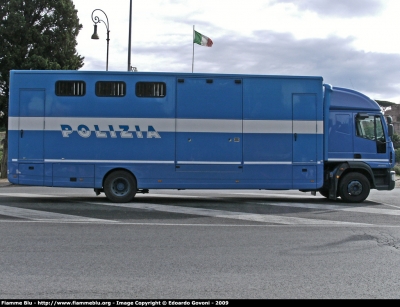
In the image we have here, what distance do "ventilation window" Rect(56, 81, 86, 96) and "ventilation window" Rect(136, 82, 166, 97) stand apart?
1.41 metres

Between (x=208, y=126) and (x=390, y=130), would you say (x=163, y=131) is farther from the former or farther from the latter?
(x=390, y=130)

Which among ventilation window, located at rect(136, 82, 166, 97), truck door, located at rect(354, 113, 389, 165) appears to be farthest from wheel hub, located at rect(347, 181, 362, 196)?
ventilation window, located at rect(136, 82, 166, 97)

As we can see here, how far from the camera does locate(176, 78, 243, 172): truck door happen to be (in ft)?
41.0

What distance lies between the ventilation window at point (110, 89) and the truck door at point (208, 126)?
1.44m

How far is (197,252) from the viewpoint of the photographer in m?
6.99

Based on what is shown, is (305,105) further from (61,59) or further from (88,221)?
(61,59)

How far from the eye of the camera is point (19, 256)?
259 inches

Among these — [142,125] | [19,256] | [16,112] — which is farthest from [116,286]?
[16,112]

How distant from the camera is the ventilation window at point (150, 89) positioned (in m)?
12.4

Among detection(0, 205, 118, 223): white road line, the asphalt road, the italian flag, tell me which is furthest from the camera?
the italian flag

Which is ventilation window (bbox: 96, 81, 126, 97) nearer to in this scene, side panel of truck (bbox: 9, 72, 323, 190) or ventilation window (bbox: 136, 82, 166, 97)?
side panel of truck (bbox: 9, 72, 323, 190)

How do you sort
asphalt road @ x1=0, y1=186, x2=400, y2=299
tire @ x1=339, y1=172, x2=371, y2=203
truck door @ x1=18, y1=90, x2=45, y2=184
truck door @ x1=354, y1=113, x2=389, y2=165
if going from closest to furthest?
asphalt road @ x1=0, y1=186, x2=400, y2=299 → truck door @ x1=18, y1=90, x2=45, y2=184 → tire @ x1=339, y1=172, x2=371, y2=203 → truck door @ x1=354, y1=113, x2=389, y2=165

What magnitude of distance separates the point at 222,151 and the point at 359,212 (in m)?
3.67

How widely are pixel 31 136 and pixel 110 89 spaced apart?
2.36 metres
